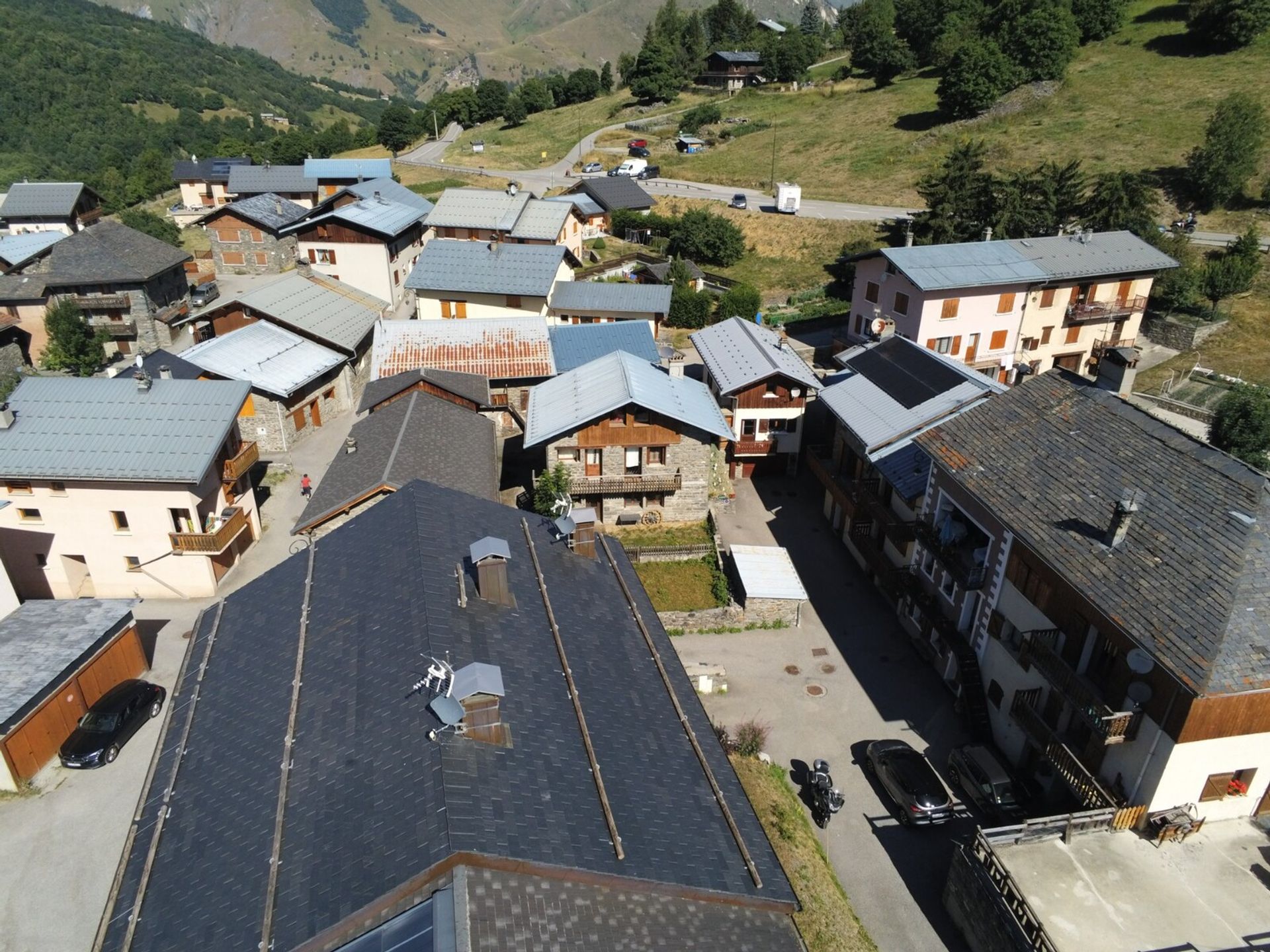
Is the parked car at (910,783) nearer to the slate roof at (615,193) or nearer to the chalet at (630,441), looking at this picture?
the chalet at (630,441)

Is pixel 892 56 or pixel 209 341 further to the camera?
pixel 892 56

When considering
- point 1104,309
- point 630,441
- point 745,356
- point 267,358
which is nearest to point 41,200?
point 267,358

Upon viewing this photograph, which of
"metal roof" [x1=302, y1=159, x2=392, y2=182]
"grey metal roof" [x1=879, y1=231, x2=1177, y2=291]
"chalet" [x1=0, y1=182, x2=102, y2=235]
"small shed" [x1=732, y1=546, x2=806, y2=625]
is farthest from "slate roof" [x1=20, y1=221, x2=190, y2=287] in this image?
"grey metal roof" [x1=879, y1=231, x2=1177, y2=291]

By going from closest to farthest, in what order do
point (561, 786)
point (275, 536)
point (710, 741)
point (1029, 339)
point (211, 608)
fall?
point (561, 786), point (710, 741), point (211, 608), point (275, 536), point (1029, 339)

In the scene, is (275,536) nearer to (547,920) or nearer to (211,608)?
(211,608)

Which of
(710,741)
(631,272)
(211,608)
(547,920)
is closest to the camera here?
(547,920)

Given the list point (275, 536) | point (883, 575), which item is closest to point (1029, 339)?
point (883, 575)

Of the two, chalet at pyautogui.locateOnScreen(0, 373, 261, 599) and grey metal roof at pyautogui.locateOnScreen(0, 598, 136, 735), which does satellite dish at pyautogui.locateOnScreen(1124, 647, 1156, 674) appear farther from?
chalet at pyautogui.locateOnScreen(0, 373, 261, 599)
